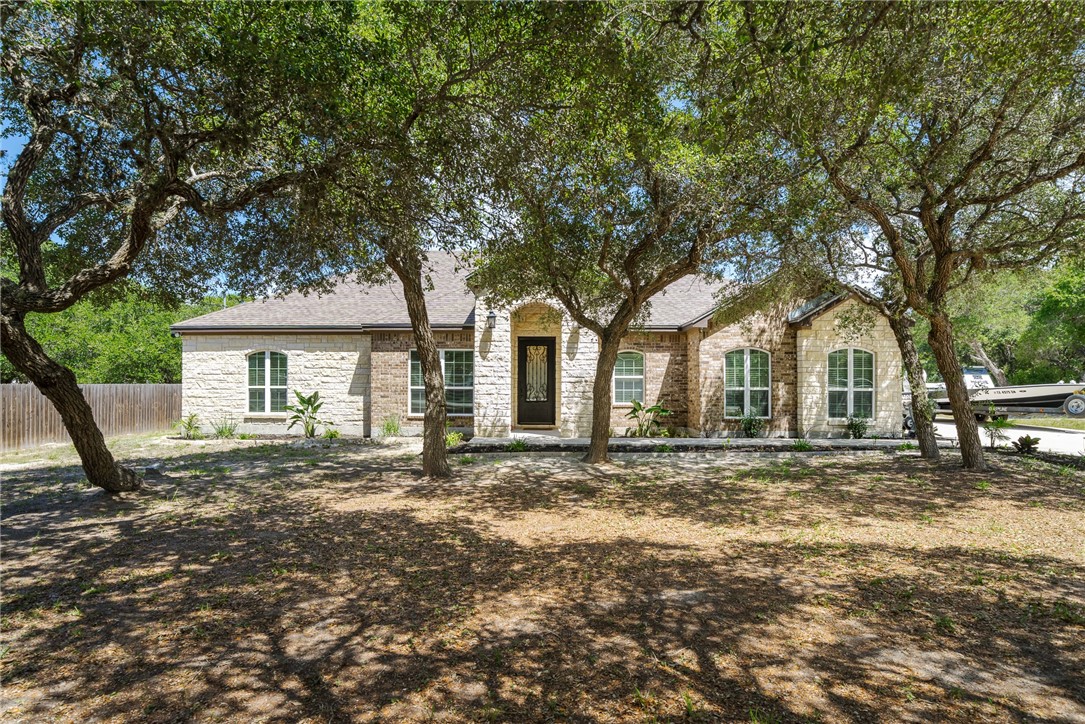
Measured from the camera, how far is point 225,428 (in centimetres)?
1484

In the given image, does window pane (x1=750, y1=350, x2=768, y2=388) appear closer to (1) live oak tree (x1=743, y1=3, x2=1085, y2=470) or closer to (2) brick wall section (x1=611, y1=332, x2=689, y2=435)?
(2) brick wall section (x1=611, y1=332, x2=689, y2=435)

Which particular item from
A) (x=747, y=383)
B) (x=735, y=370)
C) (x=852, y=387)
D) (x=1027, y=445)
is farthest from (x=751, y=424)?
(x=1027, y=445)

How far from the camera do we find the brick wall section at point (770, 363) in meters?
14.5

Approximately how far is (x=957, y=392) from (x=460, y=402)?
1111 cm

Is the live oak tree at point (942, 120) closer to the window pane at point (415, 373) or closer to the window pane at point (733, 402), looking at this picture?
the window pane at point (733, 402)

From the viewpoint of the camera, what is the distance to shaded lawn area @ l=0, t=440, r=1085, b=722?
2865 mm

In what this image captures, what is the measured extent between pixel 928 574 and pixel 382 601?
15.2 feet

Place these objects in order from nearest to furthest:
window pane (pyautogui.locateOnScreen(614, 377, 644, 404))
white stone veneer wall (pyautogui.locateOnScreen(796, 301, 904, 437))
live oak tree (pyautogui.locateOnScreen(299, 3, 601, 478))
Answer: live oak tree (pyautogui.locateOnScreen(299, 3, 601, 478)) < white stone veneer wall (pyautogui.locateOnScreen(796, 301, 904, 437)) < window pane (pyautogui.locateOnScreen(614, 377, 644, 404))

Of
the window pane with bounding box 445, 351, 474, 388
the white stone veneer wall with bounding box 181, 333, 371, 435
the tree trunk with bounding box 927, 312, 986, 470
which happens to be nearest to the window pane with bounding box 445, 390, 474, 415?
the window pane with bounding box 445, 351, 474, 388

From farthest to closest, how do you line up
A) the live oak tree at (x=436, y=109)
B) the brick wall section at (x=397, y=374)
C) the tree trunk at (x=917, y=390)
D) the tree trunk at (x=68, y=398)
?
the brick wall section at (x=397, y=374) → the tree trunk at (x=917, y=390) → the tree trunk at (x=68, y=398) → the live oak tree at (x=436, y=109)

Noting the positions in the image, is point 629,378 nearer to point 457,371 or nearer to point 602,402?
point 602,402

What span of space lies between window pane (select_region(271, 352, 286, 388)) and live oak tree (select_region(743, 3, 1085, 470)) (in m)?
13.8

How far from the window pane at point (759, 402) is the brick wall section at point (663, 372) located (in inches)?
67.8

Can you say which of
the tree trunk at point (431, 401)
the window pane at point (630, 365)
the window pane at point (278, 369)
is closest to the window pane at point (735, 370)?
the window pane at point (630, 365)
